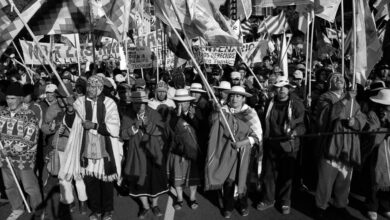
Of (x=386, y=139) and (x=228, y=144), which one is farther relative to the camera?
(x=228, y=144)

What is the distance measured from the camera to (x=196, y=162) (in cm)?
517

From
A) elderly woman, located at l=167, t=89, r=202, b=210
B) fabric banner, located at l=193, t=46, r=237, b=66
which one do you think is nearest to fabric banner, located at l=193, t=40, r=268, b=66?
fabric banner, located at l=193, t=46, r=237, b=66

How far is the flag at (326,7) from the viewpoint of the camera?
671cm

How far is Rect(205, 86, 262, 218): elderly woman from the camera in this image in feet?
15.7

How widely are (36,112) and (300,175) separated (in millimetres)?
4540

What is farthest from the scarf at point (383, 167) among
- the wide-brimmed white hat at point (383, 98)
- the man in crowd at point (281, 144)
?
the man in crowd at point (281, 144)

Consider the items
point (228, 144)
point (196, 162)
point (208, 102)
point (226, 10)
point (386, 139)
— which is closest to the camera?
point (386, 139)

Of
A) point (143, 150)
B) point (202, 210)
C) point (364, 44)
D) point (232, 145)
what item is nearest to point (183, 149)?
point (143, 150)

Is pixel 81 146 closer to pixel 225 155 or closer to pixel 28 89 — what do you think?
pixel 28 89

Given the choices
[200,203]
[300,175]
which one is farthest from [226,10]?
[200,203]

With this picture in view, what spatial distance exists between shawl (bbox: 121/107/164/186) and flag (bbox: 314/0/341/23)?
403 centimetres

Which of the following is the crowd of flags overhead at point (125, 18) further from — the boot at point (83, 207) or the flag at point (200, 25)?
the boot at point (83, 207)

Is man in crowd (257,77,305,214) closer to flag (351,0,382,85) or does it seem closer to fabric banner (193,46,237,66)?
flag (351,0,382,85)

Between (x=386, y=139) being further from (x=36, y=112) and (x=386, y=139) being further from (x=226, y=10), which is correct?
(x=226, y=10)
